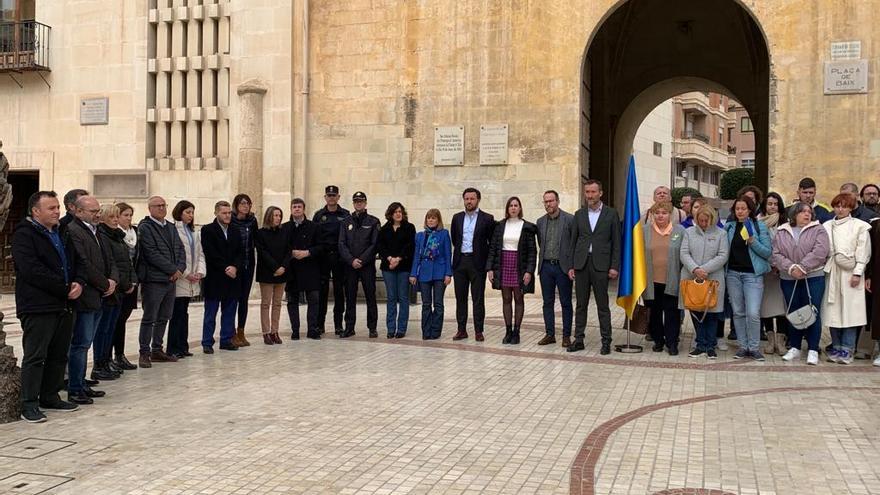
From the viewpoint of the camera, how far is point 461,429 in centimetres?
592

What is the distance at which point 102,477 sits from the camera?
4727mm

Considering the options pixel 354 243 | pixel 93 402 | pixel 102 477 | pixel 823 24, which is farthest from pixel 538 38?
pixel 102 477

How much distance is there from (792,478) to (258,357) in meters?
5.96

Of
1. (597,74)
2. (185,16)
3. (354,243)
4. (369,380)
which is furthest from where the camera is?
(597,74)

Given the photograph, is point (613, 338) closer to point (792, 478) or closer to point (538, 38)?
point (792, 478)

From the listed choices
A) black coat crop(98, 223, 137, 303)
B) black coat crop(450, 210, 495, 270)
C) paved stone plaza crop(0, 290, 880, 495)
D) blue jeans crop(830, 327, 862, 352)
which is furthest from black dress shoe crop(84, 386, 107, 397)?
blue jeans crop(830, 327, 862, 352)

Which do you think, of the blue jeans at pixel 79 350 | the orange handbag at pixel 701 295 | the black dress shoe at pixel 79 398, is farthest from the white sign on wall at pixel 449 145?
the black dress shoe at pixel 79 398

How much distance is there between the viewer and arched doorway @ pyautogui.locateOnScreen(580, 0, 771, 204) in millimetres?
20922

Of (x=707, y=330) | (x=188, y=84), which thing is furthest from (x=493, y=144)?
(x=707, y=330)

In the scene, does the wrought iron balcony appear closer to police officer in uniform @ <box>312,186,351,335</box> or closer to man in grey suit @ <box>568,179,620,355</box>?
A: police officer in uniform @ <box>312,186,351,335</box>

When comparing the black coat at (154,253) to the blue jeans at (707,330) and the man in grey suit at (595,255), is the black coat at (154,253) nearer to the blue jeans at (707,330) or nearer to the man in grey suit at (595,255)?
the man in grey suit at (595,255)

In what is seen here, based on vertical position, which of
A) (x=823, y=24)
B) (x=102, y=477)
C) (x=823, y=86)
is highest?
(x=823, y=24)

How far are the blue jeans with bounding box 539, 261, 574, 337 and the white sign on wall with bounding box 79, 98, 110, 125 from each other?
12.0m

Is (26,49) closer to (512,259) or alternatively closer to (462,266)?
(462,266)
